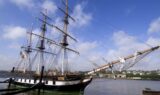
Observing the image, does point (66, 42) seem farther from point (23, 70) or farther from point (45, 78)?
point (23, 70)

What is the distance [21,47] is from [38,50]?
9416 mm

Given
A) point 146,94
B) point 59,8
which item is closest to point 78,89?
point 146,94

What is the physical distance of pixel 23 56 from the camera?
72.1 metres

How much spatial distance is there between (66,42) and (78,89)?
1576 centimetres

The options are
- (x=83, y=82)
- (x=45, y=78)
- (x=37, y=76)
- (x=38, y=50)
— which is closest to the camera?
(x=83, y=82)

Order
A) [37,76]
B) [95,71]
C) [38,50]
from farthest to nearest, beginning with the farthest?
1. [38,50]
2. [37,76]
3. [95,71]

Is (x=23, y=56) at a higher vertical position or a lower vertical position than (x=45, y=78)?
higher

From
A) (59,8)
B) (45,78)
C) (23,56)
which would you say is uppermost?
(59,8)

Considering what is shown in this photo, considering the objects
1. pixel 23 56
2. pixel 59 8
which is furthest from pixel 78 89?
pixel 23 56

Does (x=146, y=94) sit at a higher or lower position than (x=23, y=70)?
lower

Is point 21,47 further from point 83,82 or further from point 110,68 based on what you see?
point 110,68

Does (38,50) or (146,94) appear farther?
(38,50)

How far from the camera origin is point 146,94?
36.0m

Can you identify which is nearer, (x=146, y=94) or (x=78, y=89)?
(x=146, y=94)
